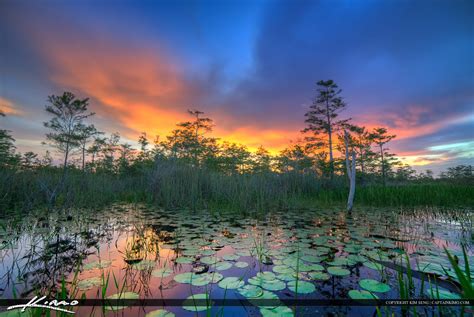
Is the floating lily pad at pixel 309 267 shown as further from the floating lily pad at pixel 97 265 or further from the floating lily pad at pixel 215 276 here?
the floating lily pad at pixel 97 265

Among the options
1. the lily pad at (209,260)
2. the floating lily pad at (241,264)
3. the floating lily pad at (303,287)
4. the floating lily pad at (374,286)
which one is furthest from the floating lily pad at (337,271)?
the lily pad at (209,260)

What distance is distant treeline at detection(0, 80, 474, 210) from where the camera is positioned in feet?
22.8

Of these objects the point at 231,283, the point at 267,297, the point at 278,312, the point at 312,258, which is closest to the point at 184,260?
the point at 231,283

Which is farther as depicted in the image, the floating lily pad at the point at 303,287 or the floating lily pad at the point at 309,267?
the floating lily pad at the point at 309,267

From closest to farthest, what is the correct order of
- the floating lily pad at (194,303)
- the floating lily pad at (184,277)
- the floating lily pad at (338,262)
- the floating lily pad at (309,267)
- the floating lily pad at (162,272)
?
the floating lily pad at (194,303) < the floating lily pad at (184,277) < the floating lily pad at (162,272) < the floating lily pad at (309,267) < the floating lily pad at (338,262)

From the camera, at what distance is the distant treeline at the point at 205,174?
6.95 metres

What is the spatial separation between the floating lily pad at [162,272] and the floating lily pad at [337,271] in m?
1.82

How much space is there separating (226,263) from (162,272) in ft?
2.46

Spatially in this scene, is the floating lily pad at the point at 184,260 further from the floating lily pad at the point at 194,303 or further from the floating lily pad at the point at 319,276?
the floating lily pad at the point at 319,276

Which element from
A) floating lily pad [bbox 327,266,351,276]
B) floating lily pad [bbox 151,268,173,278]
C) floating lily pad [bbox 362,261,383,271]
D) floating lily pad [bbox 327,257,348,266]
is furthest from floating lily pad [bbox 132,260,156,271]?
floating lily pad [bbox 362,261,383,271]

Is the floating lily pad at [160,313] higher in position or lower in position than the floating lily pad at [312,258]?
lower

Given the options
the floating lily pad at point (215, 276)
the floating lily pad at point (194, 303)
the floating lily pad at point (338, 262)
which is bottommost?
the floating lily pad at point (194, 303)

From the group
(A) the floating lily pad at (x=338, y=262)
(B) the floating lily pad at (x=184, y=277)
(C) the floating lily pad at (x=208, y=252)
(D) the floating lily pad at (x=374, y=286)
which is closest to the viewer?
(D) the floating lily pad at (x=374, y=286)

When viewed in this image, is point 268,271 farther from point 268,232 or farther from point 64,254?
point 64,254
